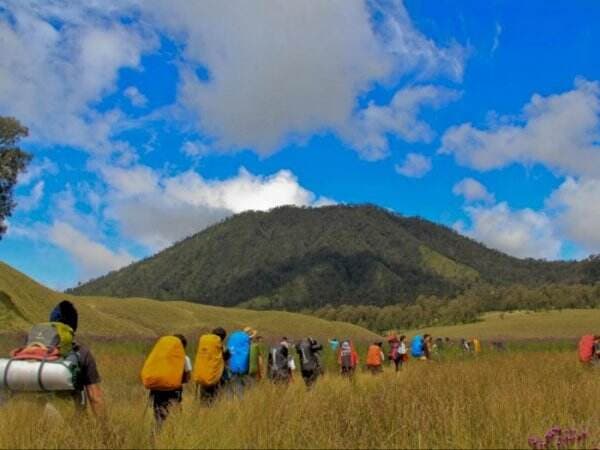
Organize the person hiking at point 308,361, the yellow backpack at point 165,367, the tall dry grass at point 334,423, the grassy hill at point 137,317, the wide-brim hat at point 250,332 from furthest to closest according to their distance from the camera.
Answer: the grassy hill at point 137,317
the person hiking at point 308,361
the wide-brim hat at point 250,332
the yellow backpack at point 165,367
the tall dry grass at point 334,423

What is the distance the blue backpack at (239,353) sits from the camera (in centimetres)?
1188

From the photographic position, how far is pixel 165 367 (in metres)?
8.02

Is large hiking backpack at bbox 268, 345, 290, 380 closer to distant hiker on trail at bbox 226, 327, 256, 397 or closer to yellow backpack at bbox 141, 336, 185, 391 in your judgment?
distant hiker on trail at bbox 226, 327, 256, 397

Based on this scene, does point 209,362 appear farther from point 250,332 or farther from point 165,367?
point 250,332

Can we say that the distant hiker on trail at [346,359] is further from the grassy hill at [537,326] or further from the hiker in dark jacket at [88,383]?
the grassy hill at [537,326]

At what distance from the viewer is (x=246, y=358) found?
39.3 feet

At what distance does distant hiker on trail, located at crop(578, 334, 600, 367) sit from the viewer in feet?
48.0

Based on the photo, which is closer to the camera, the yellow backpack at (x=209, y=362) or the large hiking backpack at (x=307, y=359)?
the yellow backpack at (x=209, y=362)

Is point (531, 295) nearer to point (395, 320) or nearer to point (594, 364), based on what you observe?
point (395, 320)

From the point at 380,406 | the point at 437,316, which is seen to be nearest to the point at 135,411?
the point at 380,406

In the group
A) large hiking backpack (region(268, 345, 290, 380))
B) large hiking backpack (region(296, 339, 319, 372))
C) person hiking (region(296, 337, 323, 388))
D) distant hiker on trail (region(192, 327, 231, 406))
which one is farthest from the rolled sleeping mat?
large hiking backpack (region(296, 339, 319, 372))

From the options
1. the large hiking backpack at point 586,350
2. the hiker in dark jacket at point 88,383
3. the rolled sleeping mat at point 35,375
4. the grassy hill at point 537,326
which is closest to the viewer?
Result: the rolled sleeping mat at point 35,375

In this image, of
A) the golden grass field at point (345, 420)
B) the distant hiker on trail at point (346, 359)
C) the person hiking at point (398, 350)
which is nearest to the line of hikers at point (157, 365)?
the golden grass field at point (345, 420)

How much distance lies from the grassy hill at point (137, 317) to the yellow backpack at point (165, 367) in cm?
3529
